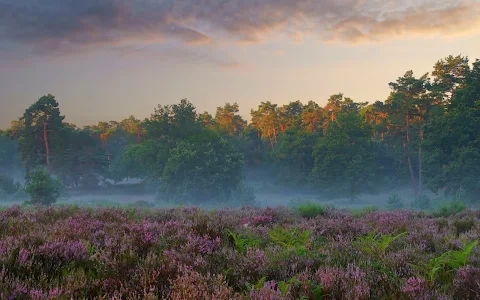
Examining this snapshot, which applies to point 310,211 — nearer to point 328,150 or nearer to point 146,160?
point 328,150

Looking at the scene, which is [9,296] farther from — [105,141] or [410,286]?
[105,141]

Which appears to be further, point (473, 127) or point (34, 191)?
point (473, 127)

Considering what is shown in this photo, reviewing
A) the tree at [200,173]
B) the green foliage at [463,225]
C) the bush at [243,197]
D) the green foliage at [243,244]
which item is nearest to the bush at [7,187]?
the tree at [200,173]

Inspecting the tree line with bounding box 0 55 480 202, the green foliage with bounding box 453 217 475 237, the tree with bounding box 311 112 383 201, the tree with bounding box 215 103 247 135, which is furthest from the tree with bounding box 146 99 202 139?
the green foliage with bounding box 453 217 475 237

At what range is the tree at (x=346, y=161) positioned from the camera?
57.9 metres

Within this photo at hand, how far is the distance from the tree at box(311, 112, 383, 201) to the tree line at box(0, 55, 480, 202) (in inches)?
7.1

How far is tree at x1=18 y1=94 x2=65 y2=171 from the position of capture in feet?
181

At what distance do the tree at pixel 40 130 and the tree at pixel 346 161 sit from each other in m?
46.2

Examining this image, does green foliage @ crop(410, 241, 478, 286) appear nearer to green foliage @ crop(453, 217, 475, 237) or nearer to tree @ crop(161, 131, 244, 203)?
green foliage @ crop(453, 217, 475, 237)

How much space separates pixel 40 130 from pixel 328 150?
50097mm

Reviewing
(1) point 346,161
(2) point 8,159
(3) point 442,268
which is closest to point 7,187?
(2) point 8,159

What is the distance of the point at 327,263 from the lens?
3.83 m

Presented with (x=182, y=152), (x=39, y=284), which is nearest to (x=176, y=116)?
(x=182, y=152)

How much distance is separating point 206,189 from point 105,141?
7180cm
